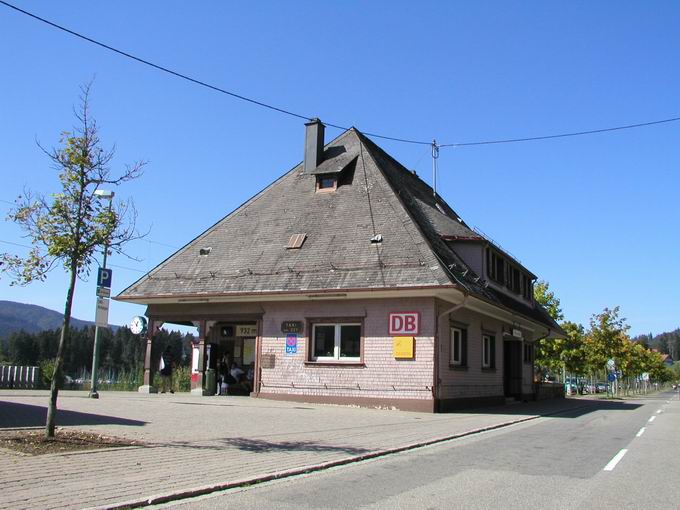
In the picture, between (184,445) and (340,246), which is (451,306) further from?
(184,445)

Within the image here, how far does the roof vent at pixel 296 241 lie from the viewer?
23.8 metres

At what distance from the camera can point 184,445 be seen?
10.2 metres

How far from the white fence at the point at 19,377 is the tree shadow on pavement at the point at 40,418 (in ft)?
32.0

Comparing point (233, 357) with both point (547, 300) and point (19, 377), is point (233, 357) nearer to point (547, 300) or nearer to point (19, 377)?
point (19, 377)

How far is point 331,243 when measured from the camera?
2328 centimetres

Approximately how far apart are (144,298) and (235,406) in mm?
7895

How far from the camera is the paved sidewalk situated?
6898 mm

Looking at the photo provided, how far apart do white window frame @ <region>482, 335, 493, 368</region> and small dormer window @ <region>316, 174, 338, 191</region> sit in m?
8.50

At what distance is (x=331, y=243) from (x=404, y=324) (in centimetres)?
426

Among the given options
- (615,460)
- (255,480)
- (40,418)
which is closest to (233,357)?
(40,418)

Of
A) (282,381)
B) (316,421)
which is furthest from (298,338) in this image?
(316,421)

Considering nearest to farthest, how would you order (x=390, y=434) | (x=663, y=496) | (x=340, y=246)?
(x=663, y=496) → (x=390, y=434) → (x=340, y=246)

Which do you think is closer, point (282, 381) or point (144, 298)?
point (282, 381)

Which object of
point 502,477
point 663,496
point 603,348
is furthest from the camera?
point 603,348
